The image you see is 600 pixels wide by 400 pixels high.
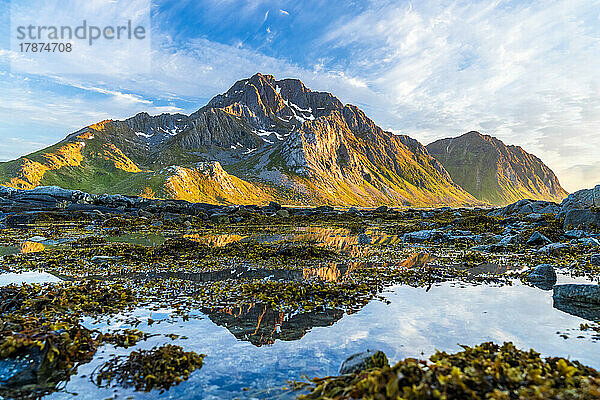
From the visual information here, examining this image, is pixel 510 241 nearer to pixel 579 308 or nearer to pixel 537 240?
pixel 537 240

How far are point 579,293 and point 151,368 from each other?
11128 millimetres

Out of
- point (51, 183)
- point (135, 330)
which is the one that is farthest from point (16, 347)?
point (51, 183)

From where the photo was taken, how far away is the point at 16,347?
533 centimetres

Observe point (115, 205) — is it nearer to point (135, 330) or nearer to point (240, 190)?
point (135, 330)

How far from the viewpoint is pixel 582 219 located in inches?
966

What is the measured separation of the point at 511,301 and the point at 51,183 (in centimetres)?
21337

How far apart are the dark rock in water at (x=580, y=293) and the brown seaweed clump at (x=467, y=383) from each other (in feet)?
18.8

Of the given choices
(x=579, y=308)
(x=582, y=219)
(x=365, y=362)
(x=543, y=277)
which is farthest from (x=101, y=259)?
(x=582, y=219)

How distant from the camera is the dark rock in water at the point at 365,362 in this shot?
4.97m

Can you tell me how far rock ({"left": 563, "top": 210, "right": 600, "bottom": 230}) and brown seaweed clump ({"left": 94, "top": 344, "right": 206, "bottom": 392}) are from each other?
1170 inches

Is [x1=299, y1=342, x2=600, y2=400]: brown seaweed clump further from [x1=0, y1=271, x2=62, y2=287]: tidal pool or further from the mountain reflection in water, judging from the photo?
[x1=0, y1=271, x2=62, y2=287]: tidal pool

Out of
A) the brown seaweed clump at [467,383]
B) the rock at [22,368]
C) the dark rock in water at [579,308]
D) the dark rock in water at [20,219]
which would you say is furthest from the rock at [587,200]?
the dark rock in water at [20,219]

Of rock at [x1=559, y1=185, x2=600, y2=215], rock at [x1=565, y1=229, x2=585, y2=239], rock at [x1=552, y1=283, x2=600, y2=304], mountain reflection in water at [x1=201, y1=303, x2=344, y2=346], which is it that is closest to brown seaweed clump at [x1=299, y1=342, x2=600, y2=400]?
mountain reflection in water at [x1=201, y1=303, x2=344, y2=346]

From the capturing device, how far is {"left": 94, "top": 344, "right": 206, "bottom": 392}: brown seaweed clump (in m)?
5.10
